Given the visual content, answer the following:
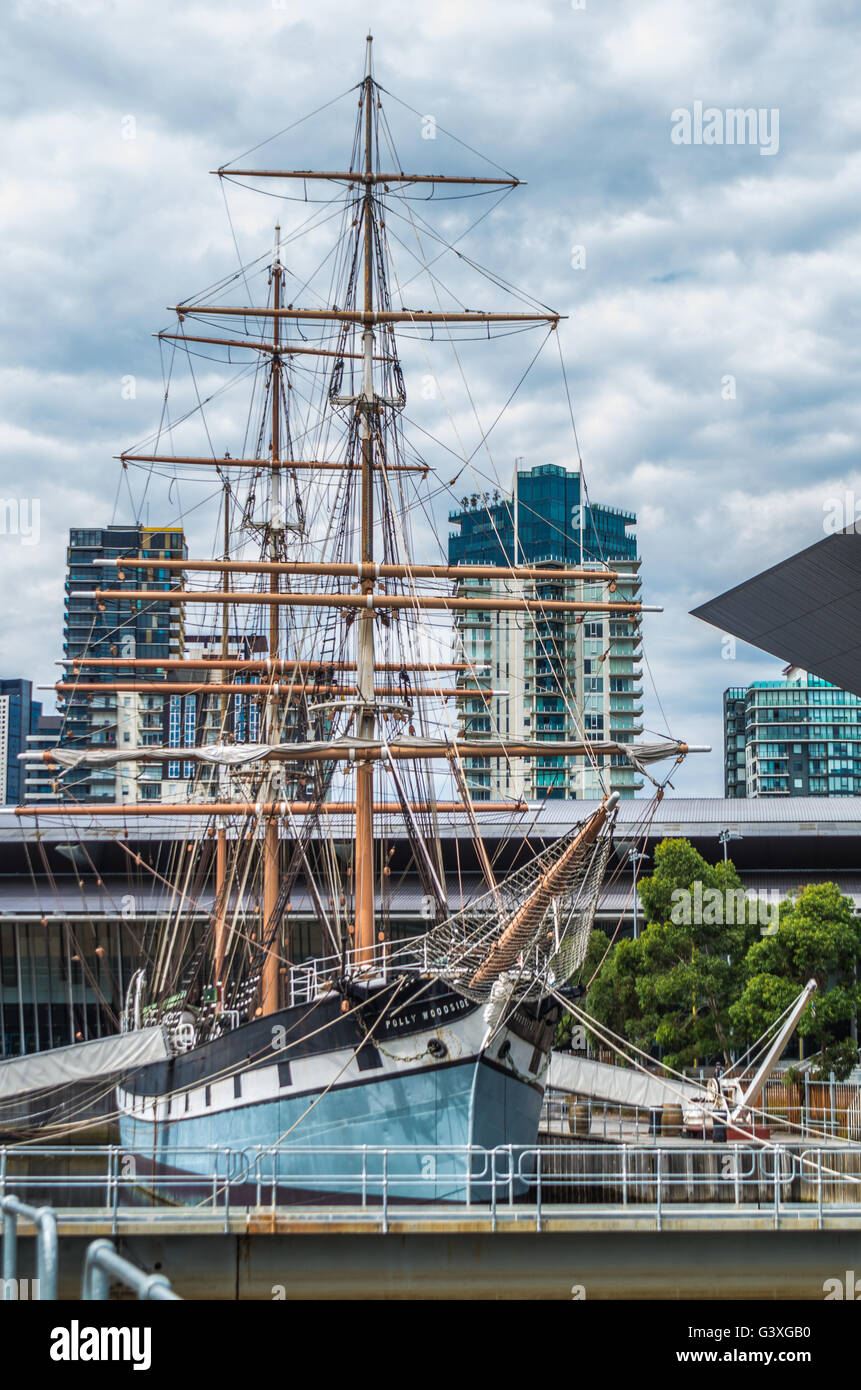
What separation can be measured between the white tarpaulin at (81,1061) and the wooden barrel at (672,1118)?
546 inches

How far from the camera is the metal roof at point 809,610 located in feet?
79.4

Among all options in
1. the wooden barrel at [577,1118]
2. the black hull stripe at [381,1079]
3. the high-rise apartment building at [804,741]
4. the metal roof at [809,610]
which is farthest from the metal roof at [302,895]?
the high-rise apartment building at [804,741]

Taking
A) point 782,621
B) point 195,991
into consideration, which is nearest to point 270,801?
point 195,991

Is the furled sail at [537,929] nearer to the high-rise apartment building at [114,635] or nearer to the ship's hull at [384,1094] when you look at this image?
the ship's hull at [384,1094]

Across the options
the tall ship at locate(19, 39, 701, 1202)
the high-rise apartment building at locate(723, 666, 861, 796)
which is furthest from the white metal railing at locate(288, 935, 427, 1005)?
the high-rise apartment building at locate(723, 666, 861, 796)

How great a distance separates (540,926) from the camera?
99.7 ft

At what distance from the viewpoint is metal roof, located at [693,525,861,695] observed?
79.4 ft

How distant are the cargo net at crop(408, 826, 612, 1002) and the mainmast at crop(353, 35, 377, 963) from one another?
8.04ft

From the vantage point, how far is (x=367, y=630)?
38906 millimetres

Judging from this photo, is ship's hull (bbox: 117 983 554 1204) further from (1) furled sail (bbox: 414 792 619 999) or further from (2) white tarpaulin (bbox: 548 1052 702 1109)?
(2) white tarpaulin (bbox: 548 1052 702 1109)

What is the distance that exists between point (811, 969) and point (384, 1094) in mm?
14966

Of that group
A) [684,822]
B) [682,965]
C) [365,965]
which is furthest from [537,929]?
[684,822]
